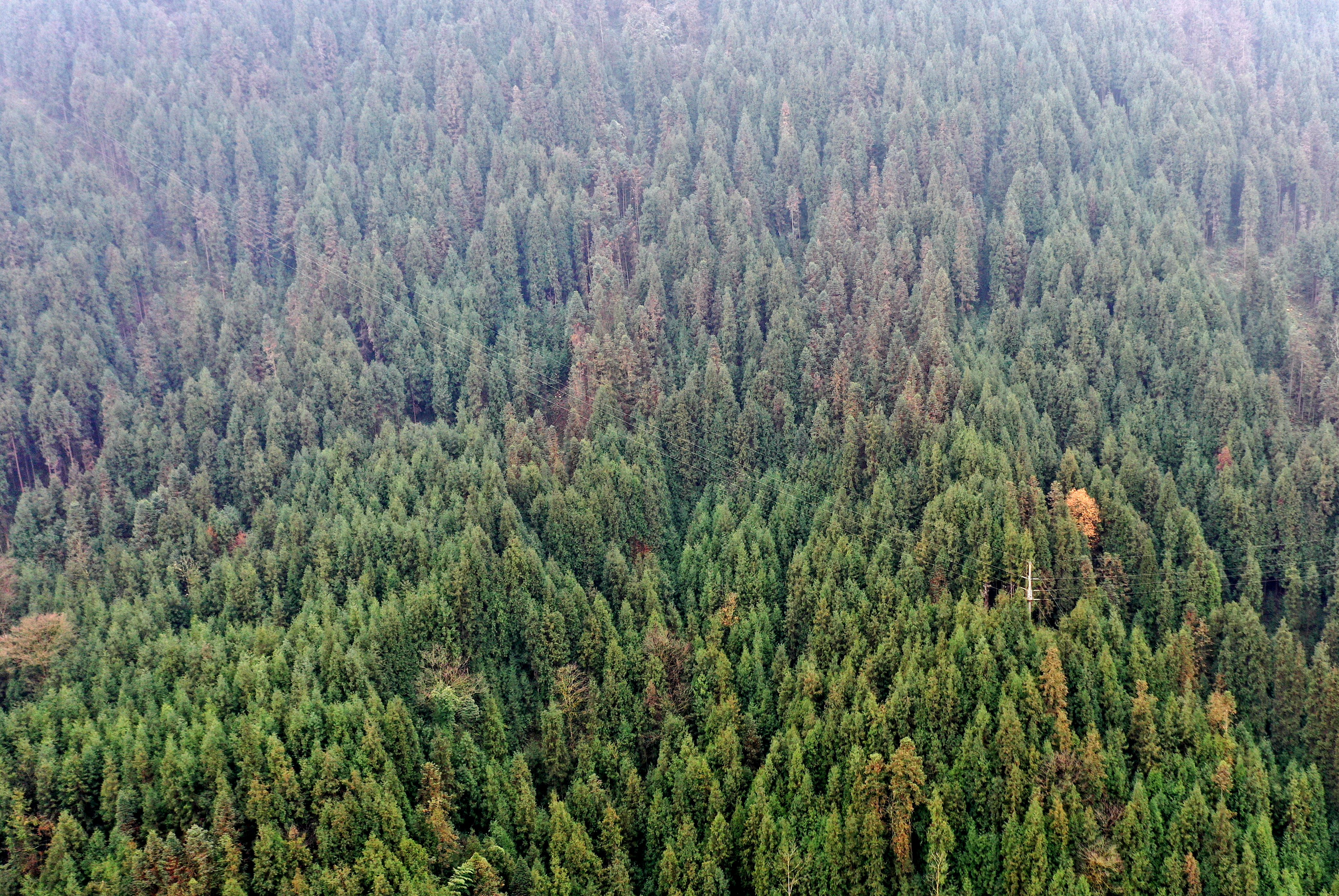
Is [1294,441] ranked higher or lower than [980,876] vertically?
higher

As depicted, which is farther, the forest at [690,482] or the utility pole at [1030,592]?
the utility pole at [1030,592]

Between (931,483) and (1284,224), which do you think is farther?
(1284,224)

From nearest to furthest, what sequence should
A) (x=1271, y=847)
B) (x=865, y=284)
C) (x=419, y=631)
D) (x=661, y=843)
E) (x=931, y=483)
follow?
(x=1271, y=847), (x=661, y=843), (x=419, y=631), (x=931, y=483), (x=865, y=284)

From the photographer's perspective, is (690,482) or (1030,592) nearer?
(1030,592)

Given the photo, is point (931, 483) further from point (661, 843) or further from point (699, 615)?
point (661, 843)

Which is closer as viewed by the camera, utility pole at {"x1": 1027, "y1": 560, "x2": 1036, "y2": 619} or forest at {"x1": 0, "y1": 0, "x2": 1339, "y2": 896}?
forest at {"x1": 0, "y1": 0, "x2": 1339, "y2": 896}

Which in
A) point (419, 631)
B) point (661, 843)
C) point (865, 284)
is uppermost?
point (865, 284)

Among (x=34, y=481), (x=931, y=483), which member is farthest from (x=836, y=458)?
(x=34, y=481)

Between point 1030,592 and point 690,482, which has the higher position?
point 1030,592
